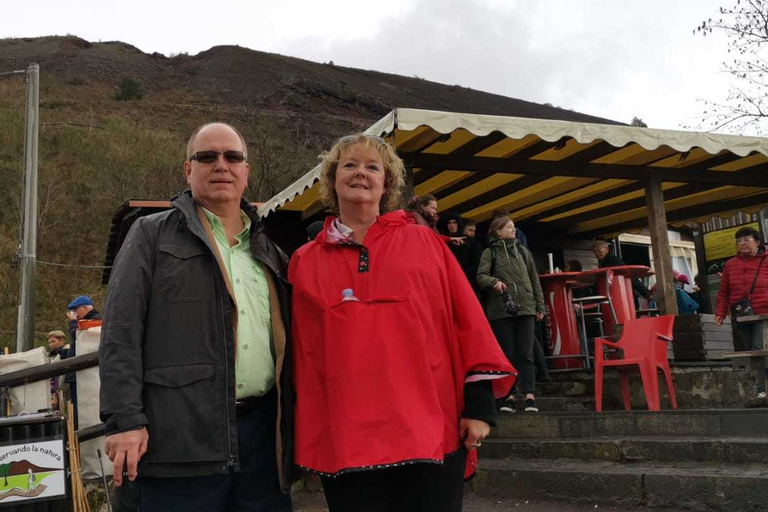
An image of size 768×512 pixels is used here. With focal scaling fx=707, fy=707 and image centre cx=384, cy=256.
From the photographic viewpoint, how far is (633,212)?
10.7m

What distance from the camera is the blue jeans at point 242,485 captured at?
2.00 metres

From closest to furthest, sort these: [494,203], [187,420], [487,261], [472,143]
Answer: [187,420] < [487,261] < [472,143] < [494,203]

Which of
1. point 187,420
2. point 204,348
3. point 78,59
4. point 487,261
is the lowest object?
point 187,420

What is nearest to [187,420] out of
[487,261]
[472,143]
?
[487,261]

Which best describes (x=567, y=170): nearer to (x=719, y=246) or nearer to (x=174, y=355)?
(x=719, y=246)

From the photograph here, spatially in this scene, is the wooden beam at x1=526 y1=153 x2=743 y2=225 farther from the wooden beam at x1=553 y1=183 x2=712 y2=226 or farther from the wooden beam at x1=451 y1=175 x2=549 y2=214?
the wooden beam at x1=451 y1=175 x2=549 y2=214

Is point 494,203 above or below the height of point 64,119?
below

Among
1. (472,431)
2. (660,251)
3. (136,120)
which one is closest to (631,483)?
(472,431)

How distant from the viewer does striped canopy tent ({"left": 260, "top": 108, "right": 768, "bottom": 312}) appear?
6566 mm

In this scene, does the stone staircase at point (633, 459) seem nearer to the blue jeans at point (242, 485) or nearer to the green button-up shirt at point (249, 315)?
the blue jeans at point (242, 485)

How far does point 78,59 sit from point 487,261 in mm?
63720

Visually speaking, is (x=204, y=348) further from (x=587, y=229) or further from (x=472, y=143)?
(x=587, y=229)

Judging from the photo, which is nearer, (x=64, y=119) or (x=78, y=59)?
(x=64, y=119)

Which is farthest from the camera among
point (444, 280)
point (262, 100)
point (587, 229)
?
point (262, 100)
